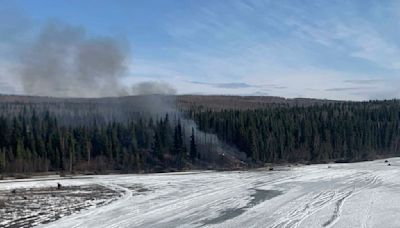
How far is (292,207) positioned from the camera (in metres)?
40.4

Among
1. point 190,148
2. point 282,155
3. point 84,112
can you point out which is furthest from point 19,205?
point 84,112

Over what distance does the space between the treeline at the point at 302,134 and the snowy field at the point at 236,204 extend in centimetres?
5713

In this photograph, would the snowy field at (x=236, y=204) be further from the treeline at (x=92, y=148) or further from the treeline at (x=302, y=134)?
the treeline at (x=302, y=134)

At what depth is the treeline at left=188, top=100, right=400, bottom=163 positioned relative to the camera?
399 feet

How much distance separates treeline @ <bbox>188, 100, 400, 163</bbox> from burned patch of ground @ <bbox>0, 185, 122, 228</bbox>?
2611 inches

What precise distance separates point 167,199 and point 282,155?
81.5 metres

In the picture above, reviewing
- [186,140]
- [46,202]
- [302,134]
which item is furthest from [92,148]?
[46,202]

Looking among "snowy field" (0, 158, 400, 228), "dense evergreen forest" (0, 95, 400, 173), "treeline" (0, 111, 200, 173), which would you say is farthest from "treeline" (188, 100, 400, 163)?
"snowy field" (0, 158, 400, 228)

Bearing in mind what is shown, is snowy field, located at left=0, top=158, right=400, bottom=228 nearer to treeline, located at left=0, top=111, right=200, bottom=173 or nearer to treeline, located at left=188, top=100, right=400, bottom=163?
treeline, located at left=0, top=111, right=200, bottom=173

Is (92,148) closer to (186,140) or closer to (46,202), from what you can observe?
(186,140)

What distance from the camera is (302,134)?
135 metres

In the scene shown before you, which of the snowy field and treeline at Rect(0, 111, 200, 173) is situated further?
treeline at Rect(0, 111, 200, 173)

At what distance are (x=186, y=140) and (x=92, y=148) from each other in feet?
70.6

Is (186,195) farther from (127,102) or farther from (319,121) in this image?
(127,102)
